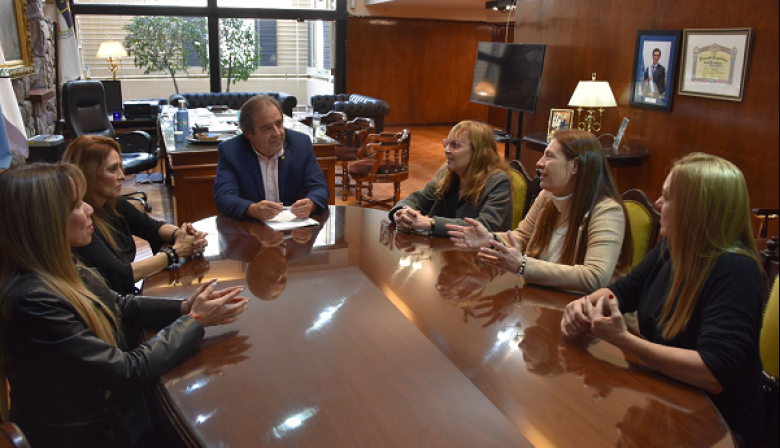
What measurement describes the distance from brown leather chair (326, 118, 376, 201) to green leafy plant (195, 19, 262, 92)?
457 centimetres

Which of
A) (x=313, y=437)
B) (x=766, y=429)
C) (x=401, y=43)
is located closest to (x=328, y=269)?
(x=313, y=437)

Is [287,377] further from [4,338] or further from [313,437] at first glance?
[4,338]

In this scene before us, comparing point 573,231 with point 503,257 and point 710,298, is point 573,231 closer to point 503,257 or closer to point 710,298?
point 503,257

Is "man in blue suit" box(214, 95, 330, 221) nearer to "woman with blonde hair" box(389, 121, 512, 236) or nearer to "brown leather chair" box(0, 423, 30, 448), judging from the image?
"woman with blonde hair" box(389, 121, 512, 236)

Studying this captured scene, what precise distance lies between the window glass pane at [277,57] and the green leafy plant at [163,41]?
0.53 m

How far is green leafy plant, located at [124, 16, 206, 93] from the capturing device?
9.58 m

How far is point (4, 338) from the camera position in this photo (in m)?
1.30

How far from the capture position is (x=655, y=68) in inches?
180

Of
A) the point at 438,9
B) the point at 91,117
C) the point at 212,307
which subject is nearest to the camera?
the point at 212,307

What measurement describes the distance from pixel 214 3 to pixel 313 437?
10.0m

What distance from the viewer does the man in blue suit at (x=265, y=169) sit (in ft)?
9.06

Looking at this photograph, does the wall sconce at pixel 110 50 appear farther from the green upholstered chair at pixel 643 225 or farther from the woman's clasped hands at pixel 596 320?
the woman's clasped hands at pixel 596 320

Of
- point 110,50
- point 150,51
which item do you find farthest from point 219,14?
point 110,50

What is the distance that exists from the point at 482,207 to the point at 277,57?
29.9 ft
